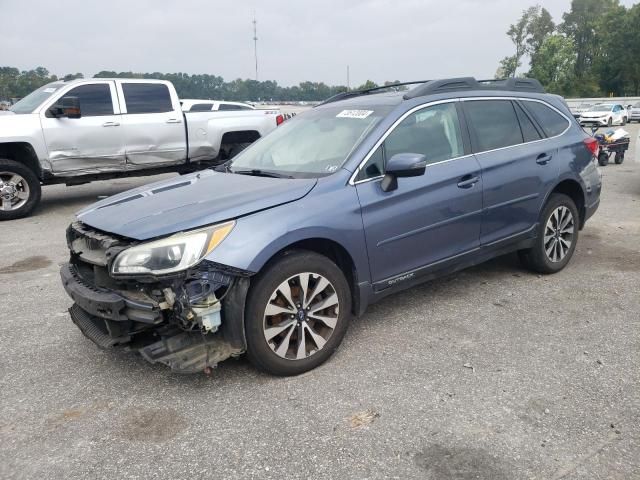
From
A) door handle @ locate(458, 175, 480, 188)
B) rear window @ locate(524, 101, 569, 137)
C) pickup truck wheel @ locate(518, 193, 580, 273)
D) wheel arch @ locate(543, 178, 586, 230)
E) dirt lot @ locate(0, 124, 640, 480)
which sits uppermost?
rear window @ locate(524, 101, 569, 137)

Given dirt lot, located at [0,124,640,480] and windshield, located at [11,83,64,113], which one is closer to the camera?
dirt lot, located at [0,124,640,480]

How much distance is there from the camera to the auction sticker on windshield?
3.99 meters

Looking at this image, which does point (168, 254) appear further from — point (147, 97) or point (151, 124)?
point (147, 97)

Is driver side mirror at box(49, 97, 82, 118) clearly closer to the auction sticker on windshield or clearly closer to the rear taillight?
the auction sticker on windshield

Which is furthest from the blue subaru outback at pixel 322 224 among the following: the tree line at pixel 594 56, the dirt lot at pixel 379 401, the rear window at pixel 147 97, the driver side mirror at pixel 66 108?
the tree line at pixel 594 56

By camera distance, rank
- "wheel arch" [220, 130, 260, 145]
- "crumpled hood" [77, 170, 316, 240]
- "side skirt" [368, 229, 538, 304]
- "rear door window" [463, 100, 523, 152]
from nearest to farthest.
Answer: "crumpled hood" [77, 170, 316, 240]
"side skirt" [368, 229, 538, 304]
"rear door window" [463, 100, 523, 152]
"wheel arch" [220, 130, 260, 145]

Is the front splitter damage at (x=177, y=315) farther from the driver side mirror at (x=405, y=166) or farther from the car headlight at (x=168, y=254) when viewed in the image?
the driver side mirror at (x=405, y=166)

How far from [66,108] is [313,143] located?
19.4 feet

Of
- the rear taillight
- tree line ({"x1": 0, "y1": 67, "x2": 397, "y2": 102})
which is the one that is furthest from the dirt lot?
tree line ({"x1": 0, "y1": 67, "x2": 397, "y2": 102})

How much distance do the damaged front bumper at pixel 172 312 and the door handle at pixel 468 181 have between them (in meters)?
1.92

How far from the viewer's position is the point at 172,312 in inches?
117

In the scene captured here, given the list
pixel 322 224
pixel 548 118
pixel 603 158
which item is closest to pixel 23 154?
pixel 322 224

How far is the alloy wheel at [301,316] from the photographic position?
3152 mm

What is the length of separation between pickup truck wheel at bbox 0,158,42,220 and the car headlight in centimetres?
636
